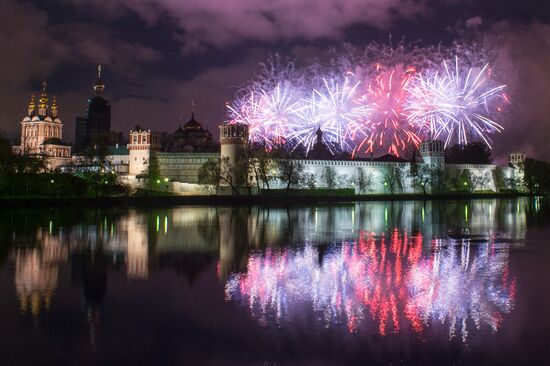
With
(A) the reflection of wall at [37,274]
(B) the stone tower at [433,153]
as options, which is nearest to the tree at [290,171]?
(B) the stone tower at [433,153]

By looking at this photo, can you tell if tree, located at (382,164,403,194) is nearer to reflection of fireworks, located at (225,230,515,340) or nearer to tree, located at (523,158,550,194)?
tree, located at (523,158,550,194)

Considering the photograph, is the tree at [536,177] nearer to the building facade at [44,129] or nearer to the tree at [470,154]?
the tree at [470,154]

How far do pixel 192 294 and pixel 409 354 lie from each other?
4179mm

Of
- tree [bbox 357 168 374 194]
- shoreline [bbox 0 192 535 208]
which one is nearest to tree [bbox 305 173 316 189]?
shoreline [bbox 0 192 535 208]

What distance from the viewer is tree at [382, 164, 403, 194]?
69.1 m

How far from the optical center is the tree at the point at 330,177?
6475cm

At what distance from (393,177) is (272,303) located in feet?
205

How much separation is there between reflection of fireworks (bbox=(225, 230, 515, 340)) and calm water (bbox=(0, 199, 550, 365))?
3 centimetres

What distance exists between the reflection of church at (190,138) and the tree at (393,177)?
25.7m

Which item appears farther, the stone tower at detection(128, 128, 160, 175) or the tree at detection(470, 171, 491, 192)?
the tree at detection(470, 171, 491, 192)

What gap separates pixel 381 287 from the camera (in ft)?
32.1

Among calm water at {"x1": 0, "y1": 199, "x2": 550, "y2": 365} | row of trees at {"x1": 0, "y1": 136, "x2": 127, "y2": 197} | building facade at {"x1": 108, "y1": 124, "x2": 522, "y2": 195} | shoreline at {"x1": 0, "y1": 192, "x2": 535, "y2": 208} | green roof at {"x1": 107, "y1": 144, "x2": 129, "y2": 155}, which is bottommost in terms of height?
calm water at {"x1": 0, "y1": 199, "x2": 550, "y2": 365}

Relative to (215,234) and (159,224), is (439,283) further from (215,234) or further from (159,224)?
(159,224)

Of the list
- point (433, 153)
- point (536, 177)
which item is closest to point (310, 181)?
point (433, 153)
